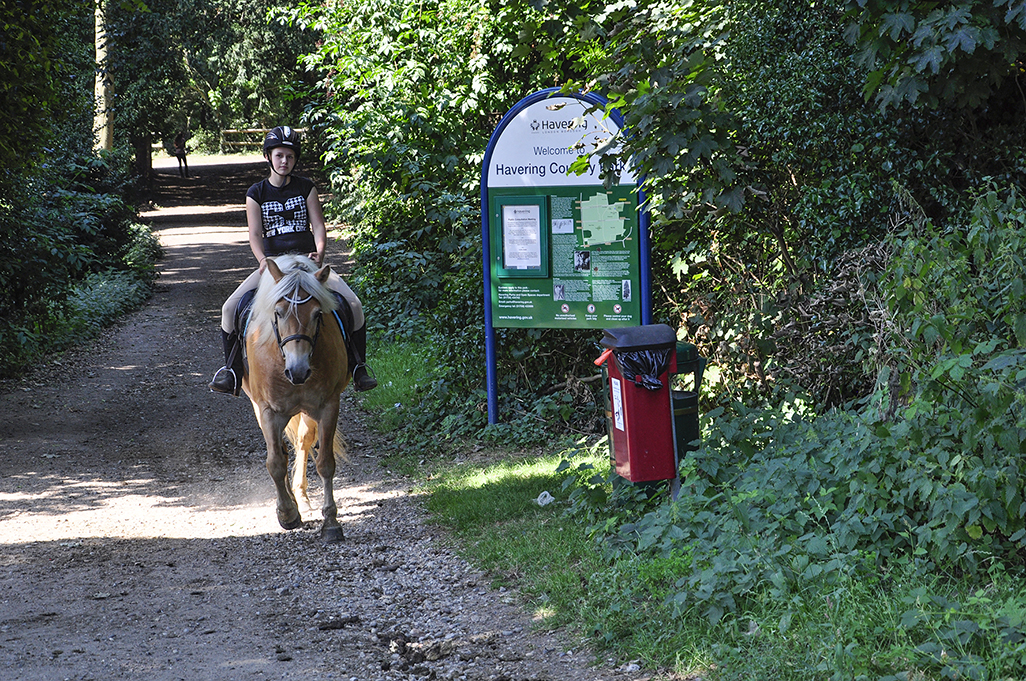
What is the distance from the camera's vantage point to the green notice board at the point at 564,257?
28.1 ft

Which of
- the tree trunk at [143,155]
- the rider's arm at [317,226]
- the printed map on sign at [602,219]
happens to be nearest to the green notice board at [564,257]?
the printed map on sign at [602,219]

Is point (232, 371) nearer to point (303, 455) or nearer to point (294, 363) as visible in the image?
point (303, 455)

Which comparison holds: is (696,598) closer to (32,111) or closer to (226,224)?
(32,111)

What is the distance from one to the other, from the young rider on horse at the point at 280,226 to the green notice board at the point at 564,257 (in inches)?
69.4

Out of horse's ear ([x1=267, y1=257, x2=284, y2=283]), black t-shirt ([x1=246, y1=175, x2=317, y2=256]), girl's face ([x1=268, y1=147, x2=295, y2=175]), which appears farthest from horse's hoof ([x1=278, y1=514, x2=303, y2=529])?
girl's face ([x1=268, y1=147, x2=295, y2=175])

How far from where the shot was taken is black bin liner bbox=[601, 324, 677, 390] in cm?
577

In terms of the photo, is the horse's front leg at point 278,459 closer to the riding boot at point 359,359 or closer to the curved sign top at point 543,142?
the riding boot at point 359,359

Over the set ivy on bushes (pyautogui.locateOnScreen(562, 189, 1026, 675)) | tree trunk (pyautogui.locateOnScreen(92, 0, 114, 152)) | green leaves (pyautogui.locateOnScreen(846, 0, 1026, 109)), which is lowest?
ivy on bushes (pyautogui.locateOnScreen(562, 189, 1026, 675))

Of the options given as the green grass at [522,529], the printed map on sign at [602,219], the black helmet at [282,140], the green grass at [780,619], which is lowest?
the green grass at [522,529]

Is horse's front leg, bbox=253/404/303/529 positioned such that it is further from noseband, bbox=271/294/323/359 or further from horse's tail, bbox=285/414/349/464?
horse's tail, bbox=285/414/349/464

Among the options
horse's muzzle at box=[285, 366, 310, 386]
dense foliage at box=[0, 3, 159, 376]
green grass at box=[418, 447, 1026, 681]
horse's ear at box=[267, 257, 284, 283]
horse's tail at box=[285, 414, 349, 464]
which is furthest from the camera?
dense foliage at box=[0, 3, 159, 376]

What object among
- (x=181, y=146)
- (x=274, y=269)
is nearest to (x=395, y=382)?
(x=274, y=269)

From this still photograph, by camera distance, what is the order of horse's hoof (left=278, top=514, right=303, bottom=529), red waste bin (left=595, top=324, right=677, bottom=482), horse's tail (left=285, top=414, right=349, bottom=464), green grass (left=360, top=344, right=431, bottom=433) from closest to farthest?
red waste bin (left=595, top=324, right=677, bottom=482) → horse's hoof (left=278, top=514, right=303, bottom=529) → horse's tail (left=285, top=414, right=349, bottom=464) → green grass (left=360, top=344, right=431, bottom=433)

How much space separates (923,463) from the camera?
4.53 meters
